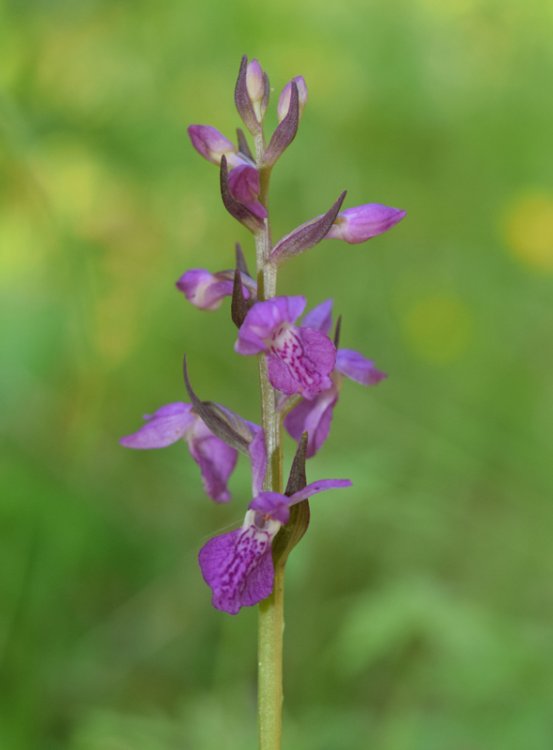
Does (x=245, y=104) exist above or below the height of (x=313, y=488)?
above

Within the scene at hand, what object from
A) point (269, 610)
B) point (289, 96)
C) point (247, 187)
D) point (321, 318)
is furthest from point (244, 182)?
point (269, 610)

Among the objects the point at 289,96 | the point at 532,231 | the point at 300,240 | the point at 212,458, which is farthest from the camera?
Result: the point at 532,231

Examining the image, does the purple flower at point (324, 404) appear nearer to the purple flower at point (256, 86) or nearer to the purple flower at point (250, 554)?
the purple flower at point (250, 554)

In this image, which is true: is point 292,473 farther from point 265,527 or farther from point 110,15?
point 110,15

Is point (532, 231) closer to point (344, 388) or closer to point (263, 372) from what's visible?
point (344, 388)

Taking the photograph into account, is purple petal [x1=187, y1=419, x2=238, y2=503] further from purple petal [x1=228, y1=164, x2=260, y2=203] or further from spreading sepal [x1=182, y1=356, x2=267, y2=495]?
purple petal [x1=228, y1=164, x2=260, y2=203]

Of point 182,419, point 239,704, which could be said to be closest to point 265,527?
point 182,419
